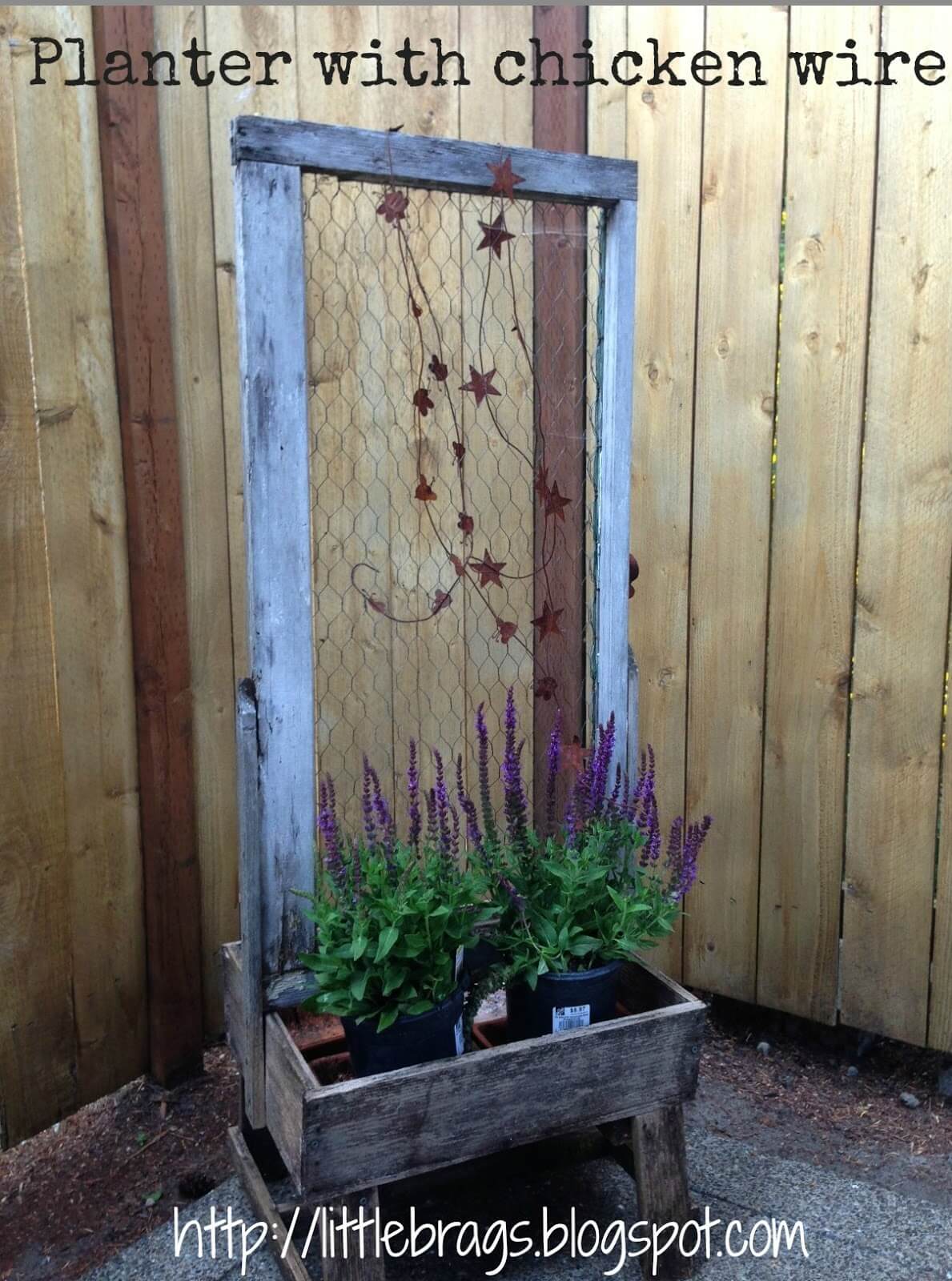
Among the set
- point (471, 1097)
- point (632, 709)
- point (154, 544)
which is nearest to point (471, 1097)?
point (471, 1097)

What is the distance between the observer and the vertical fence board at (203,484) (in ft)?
6.97

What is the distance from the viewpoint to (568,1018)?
1.79m

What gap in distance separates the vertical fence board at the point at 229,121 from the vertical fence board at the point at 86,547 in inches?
8.7

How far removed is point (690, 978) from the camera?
2.63m

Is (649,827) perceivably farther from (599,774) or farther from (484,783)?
(484,783)

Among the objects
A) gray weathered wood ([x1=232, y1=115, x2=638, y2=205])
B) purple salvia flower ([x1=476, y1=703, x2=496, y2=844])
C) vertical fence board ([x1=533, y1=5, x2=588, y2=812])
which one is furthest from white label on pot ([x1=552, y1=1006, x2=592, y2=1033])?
gray weathered wood ([x1=232, y1=115, x2=638, y2=205])

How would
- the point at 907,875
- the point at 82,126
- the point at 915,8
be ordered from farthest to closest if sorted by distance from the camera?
the point at 907,875 < the point at 915,8 < the point at 82,126

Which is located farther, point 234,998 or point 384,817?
point 234,998

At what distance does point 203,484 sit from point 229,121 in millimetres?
667

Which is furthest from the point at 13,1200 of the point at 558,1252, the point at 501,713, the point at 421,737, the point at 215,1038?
the point at 501,713

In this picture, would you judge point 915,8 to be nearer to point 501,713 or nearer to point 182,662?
point 501,713

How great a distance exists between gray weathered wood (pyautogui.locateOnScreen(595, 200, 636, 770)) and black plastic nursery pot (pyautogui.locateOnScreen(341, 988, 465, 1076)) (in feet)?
1.98

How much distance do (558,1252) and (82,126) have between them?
209cm

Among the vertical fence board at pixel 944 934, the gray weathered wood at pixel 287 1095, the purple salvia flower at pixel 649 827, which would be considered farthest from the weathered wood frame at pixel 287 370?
the vertical fence board at pixel 944 934
